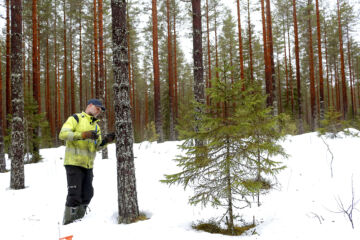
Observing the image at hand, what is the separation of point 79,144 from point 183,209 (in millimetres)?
2297

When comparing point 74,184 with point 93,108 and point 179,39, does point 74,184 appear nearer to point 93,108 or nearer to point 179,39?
point 93,108

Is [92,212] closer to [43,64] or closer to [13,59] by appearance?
[13,59]

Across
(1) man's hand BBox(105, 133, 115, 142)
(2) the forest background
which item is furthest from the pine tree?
(2) the forest background

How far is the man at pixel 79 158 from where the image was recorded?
3.49m

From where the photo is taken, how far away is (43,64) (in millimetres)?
19125

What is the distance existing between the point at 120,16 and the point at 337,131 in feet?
29.9

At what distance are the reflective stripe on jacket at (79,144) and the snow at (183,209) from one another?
3.50 feet

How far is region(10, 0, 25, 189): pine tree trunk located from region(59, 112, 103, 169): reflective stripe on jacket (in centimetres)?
361

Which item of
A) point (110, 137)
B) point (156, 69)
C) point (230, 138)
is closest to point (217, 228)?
point (230, 138)

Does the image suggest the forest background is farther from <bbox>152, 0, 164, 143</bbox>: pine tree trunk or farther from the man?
the man

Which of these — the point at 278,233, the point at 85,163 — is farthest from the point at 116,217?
the point at 278,233

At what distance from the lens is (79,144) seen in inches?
146

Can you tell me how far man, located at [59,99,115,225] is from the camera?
3.49m

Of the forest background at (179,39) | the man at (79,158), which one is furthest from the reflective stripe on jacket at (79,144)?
the forest background at (179,39)
